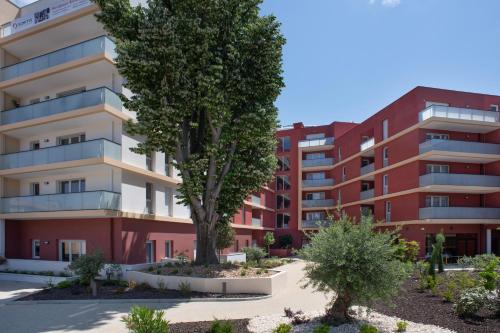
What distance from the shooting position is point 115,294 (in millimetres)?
15812

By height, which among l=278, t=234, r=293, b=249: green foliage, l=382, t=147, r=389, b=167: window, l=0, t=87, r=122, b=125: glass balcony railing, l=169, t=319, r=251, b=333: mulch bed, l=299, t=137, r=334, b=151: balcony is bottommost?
l=278, t=234, r=293, b=249: green foliage

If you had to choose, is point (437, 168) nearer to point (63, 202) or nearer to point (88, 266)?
point (63, 202)

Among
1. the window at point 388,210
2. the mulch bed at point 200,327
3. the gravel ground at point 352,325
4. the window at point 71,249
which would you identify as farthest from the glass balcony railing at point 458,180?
the mulch bed at point 200,327

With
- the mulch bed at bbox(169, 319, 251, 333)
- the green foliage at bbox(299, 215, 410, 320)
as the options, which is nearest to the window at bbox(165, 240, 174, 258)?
the mulch bed at bbox(169, 319, 251, 333)

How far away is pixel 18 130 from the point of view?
24.8 meters

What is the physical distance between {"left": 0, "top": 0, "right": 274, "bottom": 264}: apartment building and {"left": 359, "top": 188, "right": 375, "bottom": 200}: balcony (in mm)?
21050

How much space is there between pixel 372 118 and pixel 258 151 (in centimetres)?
2392

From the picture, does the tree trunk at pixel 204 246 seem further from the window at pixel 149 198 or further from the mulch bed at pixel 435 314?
the mulch bed at pixel 435 314

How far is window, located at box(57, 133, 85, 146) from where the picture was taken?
23817 millimetres

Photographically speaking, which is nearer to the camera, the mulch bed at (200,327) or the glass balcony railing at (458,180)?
the mulch bed at (200,327)

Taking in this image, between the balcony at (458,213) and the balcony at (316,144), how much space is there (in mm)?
22382

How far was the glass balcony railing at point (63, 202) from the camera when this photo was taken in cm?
2056

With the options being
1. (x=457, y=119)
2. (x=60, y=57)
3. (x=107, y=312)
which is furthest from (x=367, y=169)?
(x=107, y=312)

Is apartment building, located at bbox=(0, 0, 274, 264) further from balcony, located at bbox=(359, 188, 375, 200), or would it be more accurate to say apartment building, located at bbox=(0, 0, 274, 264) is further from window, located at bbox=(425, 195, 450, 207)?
balcony, located at bbox=(359, 188, 375, 200)
